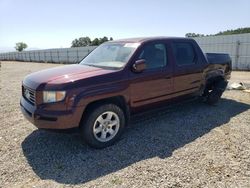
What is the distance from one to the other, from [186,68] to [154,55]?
0.99 meters

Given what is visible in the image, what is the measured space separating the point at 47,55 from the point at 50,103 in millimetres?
44219

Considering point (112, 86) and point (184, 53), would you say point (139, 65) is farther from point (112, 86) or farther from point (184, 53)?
point (184, 53)

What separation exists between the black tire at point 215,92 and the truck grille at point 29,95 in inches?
178

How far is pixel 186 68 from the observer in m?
6.11

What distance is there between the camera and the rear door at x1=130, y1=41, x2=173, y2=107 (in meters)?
5.08

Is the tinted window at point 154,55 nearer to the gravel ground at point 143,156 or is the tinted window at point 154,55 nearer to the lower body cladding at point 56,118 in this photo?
the gravel ground at point 143,156

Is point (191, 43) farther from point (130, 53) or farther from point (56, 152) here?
point (56, 152)

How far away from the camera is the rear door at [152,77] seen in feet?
16.7

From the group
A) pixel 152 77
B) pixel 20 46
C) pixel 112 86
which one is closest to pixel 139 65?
pixel 152 77

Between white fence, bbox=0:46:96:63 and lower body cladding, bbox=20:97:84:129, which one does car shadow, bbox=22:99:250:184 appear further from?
white fence, bbox=0:46:96:63

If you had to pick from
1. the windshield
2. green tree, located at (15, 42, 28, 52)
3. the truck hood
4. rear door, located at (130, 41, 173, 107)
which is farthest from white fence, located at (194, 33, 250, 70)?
green tree, located at (15, 42, 28, 52)

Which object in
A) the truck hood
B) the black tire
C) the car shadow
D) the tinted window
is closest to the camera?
the car shadow

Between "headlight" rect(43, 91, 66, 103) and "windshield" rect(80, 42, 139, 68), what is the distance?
4.02 feet

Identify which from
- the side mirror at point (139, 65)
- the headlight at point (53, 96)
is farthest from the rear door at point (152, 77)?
the headlight at point (53, 96)
